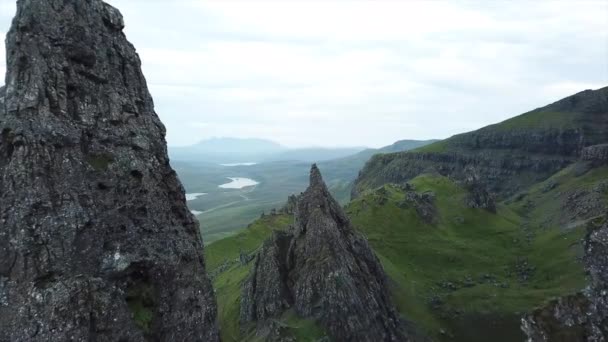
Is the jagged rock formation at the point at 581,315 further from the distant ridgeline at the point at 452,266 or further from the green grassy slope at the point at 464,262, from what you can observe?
the green grassy slope at the point at 464,262

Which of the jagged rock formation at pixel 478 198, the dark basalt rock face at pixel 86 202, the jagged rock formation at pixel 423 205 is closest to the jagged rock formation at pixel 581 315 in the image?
Result: the dark basalt rock face at pixel 86 202

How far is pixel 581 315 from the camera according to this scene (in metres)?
31.1

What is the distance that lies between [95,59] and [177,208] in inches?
654

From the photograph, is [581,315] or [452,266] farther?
[452,266]

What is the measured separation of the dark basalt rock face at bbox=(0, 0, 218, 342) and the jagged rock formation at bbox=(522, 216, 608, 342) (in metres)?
27.9

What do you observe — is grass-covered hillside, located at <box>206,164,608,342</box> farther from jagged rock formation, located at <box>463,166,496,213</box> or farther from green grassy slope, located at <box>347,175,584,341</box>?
jagged rock formation, located at <box>463,166,496,213</box>

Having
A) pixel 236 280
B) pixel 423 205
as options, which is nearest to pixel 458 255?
pixel 423 205

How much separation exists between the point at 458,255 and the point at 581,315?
9426 cm

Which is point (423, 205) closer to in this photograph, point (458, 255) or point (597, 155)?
point (458, 255)

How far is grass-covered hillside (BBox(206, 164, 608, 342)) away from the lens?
93.1 m

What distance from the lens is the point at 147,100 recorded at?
45.2m

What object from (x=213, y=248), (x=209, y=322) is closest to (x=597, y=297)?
(x=209, y=322)

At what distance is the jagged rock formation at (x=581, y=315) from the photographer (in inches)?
1203

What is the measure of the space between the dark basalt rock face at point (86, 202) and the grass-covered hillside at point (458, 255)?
4521cm
